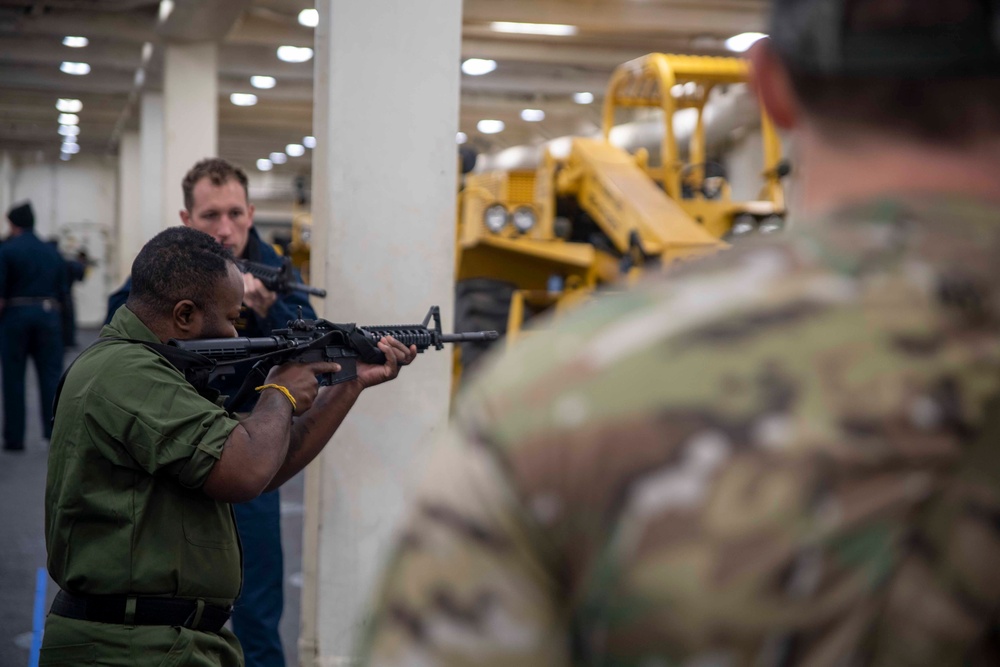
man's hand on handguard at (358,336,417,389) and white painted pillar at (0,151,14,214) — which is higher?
white painted pillar at (0,151,14,214)

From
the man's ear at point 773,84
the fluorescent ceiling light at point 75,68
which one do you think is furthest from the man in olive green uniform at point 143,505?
the fluorescent ceiling light at point 75,68

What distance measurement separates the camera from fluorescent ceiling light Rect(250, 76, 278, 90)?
16812 mm

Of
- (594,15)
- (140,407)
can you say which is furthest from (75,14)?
(140,407)

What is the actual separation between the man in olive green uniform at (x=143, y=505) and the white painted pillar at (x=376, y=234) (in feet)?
5.97

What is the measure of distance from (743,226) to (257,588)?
6289 mm

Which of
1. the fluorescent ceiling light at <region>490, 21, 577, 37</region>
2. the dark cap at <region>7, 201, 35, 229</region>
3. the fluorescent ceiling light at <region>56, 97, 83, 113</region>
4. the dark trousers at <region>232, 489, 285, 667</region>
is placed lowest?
Answer: the dark trousers at <region>232, 489, 285, 667</region>

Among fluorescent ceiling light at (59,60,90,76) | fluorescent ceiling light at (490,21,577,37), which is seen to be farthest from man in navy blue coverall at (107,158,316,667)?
fluorescent ceiling light at (59,60,90,76)

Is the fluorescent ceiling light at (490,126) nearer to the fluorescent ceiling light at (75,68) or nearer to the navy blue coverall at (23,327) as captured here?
the fluorescent ceiling light at (75,68)

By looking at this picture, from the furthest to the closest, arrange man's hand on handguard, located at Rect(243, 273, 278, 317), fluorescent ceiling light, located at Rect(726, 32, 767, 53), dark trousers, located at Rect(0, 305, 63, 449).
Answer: fluorescent ceiling light, located at Rect(726, 32, 767, 53)
dark trousers, located at Rect(0, 305, 63, 449)
man's hand on handguard, located at Rect(243, 273, 278, 317)

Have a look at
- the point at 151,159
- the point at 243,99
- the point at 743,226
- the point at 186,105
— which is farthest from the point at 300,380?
the point at 243,99

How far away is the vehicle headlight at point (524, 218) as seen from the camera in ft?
31.6

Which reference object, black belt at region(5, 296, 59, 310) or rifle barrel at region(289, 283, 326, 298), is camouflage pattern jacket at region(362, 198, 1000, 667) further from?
black belt at region(5, 296, 59, 310)

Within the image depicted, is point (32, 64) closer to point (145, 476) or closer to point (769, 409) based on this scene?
point (145, 476)

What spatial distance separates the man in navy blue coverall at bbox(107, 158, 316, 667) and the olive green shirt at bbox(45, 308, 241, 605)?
4.51 feet
